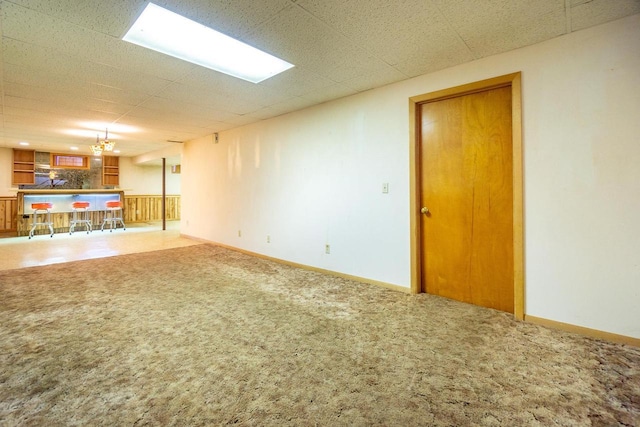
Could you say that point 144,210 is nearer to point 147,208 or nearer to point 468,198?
point 147,208

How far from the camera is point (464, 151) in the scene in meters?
2.87

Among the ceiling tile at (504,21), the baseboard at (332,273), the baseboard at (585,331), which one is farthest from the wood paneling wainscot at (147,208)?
the baseboard at (585,331)

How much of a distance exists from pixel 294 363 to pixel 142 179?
10.9 metres

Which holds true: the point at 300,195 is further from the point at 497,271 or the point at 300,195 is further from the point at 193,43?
the point at 497,271

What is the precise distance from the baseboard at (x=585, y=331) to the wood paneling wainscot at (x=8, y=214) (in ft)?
36.7

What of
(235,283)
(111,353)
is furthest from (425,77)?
(111,353)

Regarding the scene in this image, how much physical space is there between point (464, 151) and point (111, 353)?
3335 mm

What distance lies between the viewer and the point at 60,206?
27.0 ft

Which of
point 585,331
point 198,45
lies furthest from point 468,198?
point 198,45

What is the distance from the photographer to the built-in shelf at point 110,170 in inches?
379

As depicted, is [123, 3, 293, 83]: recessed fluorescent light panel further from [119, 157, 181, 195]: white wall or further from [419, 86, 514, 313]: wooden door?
[119, 157, 181, 195]: white wall

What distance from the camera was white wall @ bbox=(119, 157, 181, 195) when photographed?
10.1 meters

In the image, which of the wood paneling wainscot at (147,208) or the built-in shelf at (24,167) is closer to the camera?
the built-in shelf at (24,167)

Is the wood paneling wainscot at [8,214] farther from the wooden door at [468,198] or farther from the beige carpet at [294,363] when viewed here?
the wooden door at [468,198]
